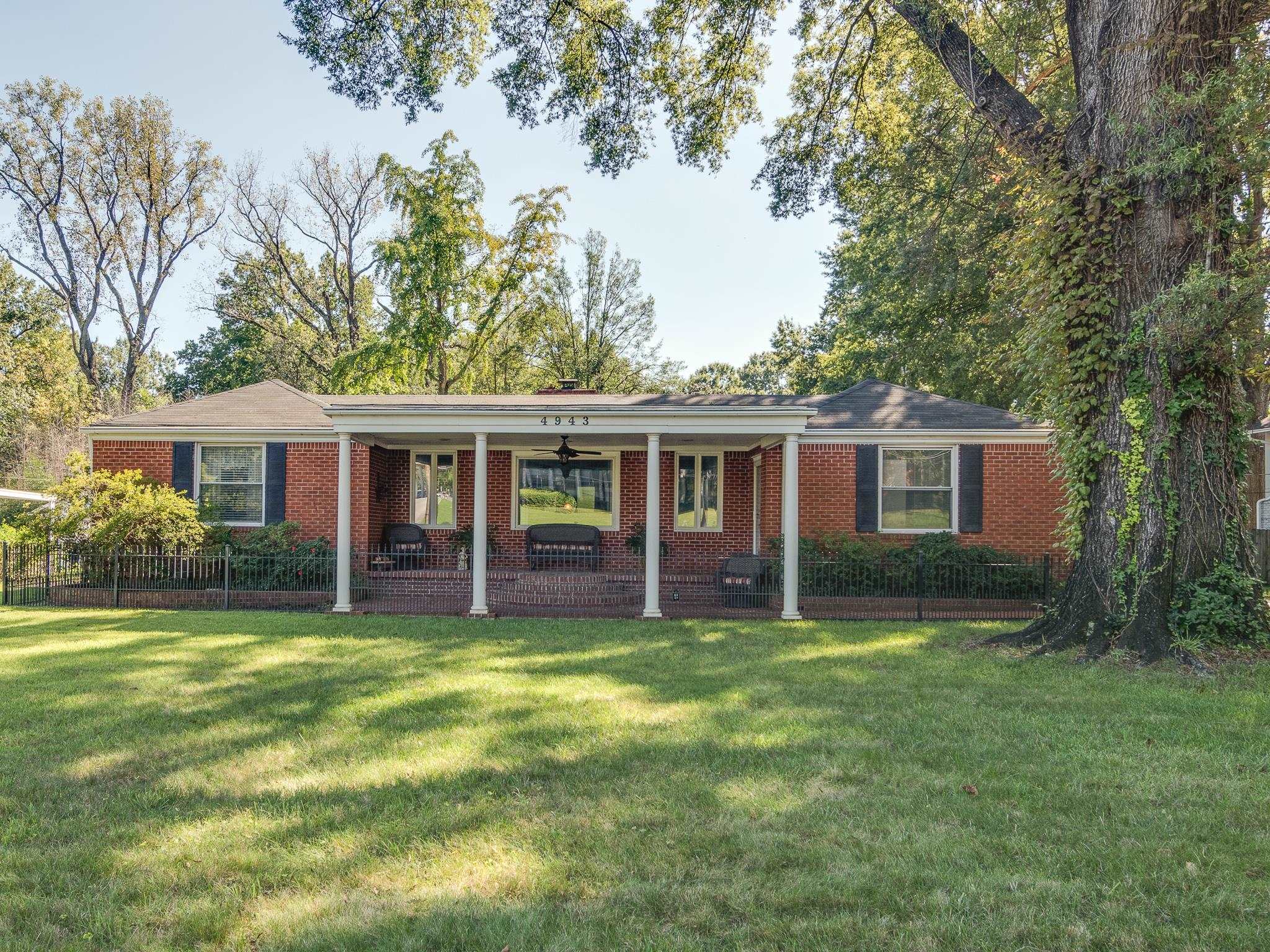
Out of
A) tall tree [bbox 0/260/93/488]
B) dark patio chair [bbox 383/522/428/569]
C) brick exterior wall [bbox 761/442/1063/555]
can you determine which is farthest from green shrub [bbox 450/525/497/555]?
tall tree [bbox 0/260/93/488]

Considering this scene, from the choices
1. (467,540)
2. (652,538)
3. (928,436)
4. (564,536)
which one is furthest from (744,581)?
(467,540)

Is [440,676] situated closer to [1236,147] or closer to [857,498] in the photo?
[857,498]

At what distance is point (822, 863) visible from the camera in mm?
3688

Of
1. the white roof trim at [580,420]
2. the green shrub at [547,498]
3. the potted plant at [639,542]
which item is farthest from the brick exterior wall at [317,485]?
the potted plant at [639,542]

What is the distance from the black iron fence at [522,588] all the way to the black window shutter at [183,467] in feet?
6.45

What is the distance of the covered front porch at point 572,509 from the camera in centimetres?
1271

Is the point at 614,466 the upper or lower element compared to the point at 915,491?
upper

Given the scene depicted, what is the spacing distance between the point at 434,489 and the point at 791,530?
865 cm

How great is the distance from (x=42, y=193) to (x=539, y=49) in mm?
26868

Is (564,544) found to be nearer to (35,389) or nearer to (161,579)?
(161,579)

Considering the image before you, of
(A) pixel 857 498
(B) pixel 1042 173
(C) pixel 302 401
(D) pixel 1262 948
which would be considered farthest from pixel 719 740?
(C) pixel 302 401

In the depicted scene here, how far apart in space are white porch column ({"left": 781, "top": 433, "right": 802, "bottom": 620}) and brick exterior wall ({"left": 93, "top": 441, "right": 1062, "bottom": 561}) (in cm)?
199

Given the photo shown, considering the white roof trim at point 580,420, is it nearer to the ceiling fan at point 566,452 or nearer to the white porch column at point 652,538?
the white porch column at point 652,538

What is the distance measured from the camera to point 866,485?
587 inches
